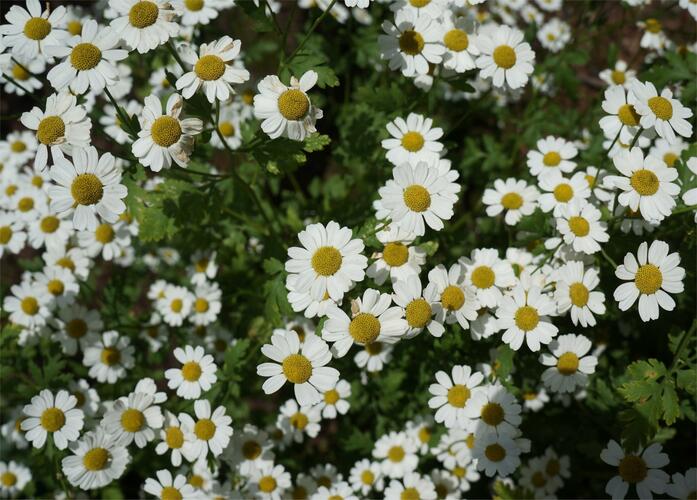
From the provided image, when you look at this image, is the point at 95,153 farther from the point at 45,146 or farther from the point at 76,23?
the point at 76,23

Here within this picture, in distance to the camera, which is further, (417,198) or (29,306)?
(29,306)

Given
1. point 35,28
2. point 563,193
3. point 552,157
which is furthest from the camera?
point 552,157

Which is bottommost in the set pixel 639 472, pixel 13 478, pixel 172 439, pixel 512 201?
pixel 13 478

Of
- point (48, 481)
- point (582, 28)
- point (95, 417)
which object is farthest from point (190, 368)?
point (582, 28)

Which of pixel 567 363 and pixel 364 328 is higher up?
pixel 364 328

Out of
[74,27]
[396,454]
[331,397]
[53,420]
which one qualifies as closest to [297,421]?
[331,397]

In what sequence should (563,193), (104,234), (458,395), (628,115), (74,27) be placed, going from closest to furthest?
(628,115), (458,395), (563,193), (104,234), (74,27)

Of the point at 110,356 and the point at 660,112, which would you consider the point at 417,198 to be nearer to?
the point at 660,112
